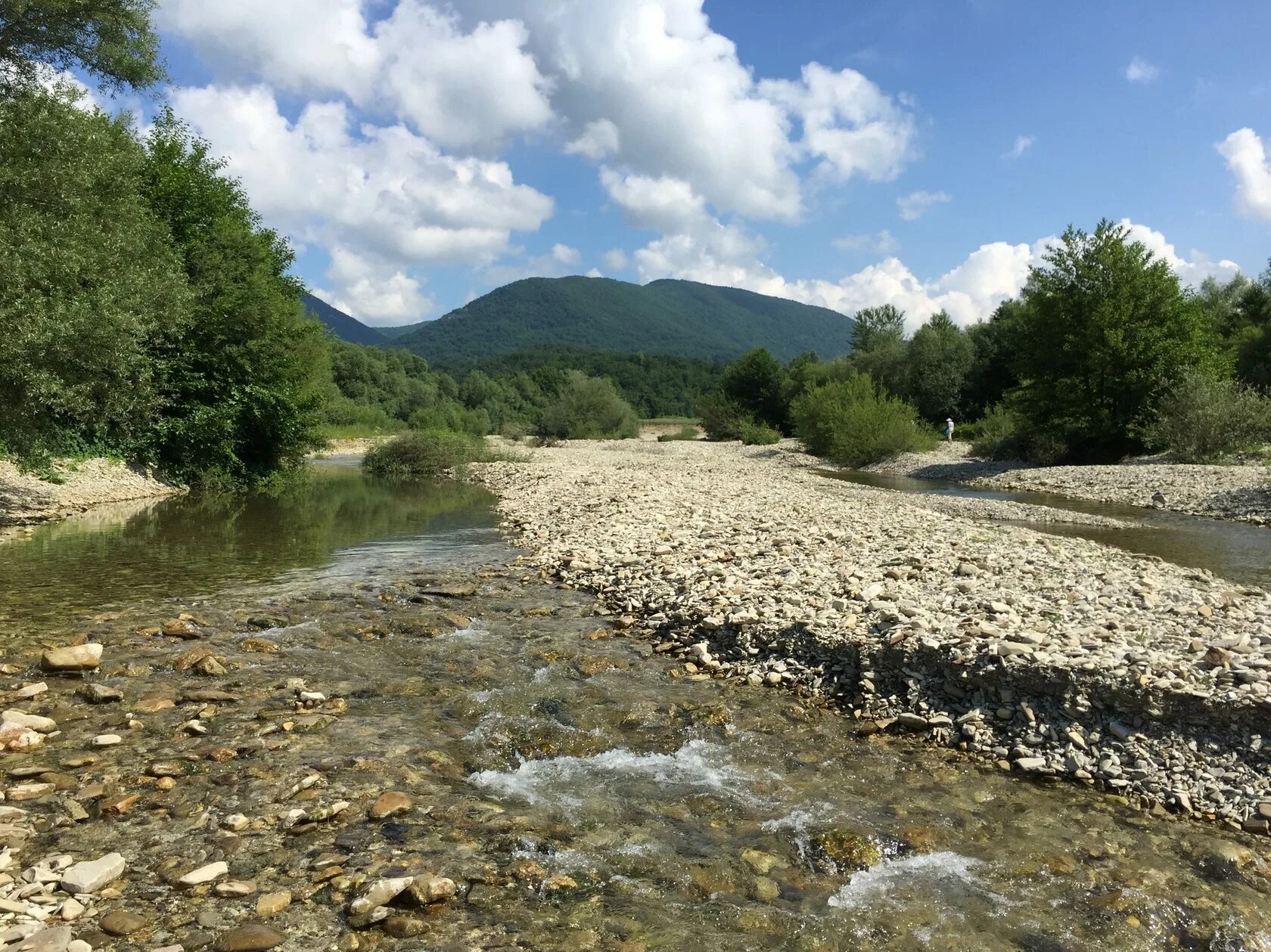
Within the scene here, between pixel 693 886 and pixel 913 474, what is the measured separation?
34.1 meters

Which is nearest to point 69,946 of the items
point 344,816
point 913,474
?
point 344,816

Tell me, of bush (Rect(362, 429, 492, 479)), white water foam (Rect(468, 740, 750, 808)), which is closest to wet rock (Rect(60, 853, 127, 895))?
white water foam (Rect(468, 740, 750, 808))

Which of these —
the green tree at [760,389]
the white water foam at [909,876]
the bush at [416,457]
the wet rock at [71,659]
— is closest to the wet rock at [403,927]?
the white water foam at [909,876]

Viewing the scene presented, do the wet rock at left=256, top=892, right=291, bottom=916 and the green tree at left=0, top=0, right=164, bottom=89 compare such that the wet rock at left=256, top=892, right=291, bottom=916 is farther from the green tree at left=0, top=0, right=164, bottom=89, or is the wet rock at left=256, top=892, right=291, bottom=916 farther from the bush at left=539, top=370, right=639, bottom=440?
the bush at left=539, top=370, right=639, bottom=440

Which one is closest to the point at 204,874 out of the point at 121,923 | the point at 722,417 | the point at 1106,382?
the point at 121,923

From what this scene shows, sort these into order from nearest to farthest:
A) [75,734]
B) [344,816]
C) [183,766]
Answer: [344,816] → [183,766] → [75,734]

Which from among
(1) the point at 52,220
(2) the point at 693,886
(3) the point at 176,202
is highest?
(3) the point at 176,202

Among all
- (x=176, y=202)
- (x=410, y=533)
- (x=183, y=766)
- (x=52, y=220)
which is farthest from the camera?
(x=176, y=202)

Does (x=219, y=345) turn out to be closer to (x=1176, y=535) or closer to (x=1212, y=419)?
(x=1176, y=535)

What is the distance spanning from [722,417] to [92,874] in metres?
70.7

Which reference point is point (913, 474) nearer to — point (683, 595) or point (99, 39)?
point (683, 595)

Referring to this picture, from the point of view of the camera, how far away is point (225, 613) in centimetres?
1006

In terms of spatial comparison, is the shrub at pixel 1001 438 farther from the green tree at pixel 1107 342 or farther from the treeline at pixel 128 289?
the treeline at pixel 128 289

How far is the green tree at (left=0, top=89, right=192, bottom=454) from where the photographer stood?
14031 mm
